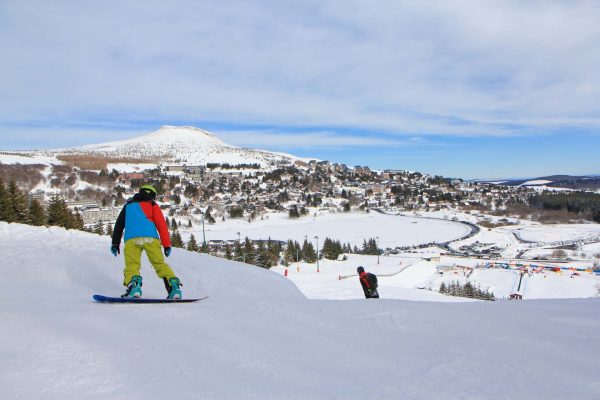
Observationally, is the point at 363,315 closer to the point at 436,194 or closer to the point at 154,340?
the point at 154,340

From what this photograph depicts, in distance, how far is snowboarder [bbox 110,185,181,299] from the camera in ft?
17.2

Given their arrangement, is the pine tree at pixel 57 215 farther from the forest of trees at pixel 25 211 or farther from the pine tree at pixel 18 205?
the pine tree at pixel 18 205

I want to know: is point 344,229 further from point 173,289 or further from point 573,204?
point 573,204

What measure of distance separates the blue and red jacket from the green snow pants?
72mm

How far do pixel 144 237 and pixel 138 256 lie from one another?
0.28 metres

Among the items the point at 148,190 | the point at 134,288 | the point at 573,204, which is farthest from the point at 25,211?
the point at 573,204

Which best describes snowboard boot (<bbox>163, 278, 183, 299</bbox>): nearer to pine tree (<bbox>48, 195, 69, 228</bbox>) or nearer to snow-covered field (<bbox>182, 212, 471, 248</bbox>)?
pine tree (<bbox>48, 195, 69, 228</bbox>)

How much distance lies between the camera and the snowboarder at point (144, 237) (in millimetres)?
5234

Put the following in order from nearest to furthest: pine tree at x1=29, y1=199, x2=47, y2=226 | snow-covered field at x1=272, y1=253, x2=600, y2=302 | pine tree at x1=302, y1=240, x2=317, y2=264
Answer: pine tree at x1=29, y1=199, x2=47, y2=226, snow-covered field at x1=272, y1=253, x2=600, y2=302, pine tree at x1=302, y1=240, x2=317, y2=264

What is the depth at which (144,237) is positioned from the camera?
5.29 metres

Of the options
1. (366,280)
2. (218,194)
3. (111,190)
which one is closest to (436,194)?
(218,194)

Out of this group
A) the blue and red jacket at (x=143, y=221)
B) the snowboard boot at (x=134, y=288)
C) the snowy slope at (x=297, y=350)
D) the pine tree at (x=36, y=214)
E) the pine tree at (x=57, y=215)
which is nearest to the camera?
the snowy slope at (x=297, y=350)

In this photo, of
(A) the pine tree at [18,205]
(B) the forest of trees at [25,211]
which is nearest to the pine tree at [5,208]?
(B) the forest of trees at [25,211]

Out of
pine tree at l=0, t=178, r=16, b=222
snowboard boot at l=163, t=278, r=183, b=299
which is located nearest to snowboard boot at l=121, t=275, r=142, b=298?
snowboard boot at l=163, t=278, r=183, b=299
